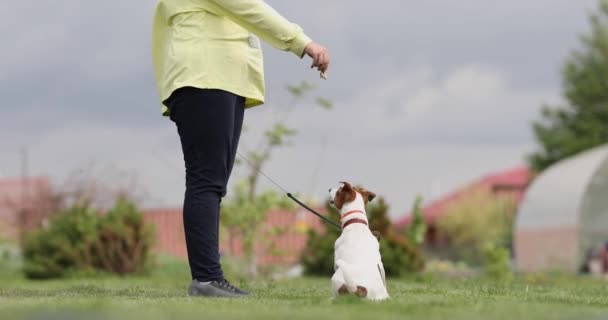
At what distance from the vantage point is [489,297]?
4.45 m

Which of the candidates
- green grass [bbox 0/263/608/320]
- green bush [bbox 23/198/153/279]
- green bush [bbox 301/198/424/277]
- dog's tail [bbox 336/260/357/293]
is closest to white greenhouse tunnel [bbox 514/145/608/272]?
green bush [bbox 301/198/424/277]

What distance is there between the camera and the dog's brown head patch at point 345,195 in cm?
402

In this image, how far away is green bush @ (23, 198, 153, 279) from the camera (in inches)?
431

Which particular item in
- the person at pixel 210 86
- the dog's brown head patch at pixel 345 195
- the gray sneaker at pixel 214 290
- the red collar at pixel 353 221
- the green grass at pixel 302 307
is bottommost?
the green grass at pixel 302 307

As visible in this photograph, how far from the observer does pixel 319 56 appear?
4.38 m

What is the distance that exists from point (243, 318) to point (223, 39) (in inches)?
64.9

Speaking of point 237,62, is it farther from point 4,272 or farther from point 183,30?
point 4,272

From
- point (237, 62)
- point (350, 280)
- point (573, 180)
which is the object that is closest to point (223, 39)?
point (237, 62)

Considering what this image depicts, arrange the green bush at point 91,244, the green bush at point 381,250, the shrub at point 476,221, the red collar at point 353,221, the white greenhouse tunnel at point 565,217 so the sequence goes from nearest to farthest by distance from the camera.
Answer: the red collar at point 353,221 < the green bush at point 381,250 < the green bush at point 91,244 < the white greenhouse tunnel at point 565,217 < the shrub at point 476,221

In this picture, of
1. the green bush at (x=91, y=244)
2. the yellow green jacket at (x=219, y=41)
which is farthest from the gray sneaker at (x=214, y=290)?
the green bush at (x=91, y=244)

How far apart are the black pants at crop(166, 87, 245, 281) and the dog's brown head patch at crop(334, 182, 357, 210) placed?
632mm

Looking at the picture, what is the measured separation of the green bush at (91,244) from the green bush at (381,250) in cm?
185

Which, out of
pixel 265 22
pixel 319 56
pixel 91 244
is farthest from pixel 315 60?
pixel 91 244

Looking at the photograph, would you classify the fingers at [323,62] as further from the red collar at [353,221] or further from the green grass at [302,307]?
the green grass at [302,307]
